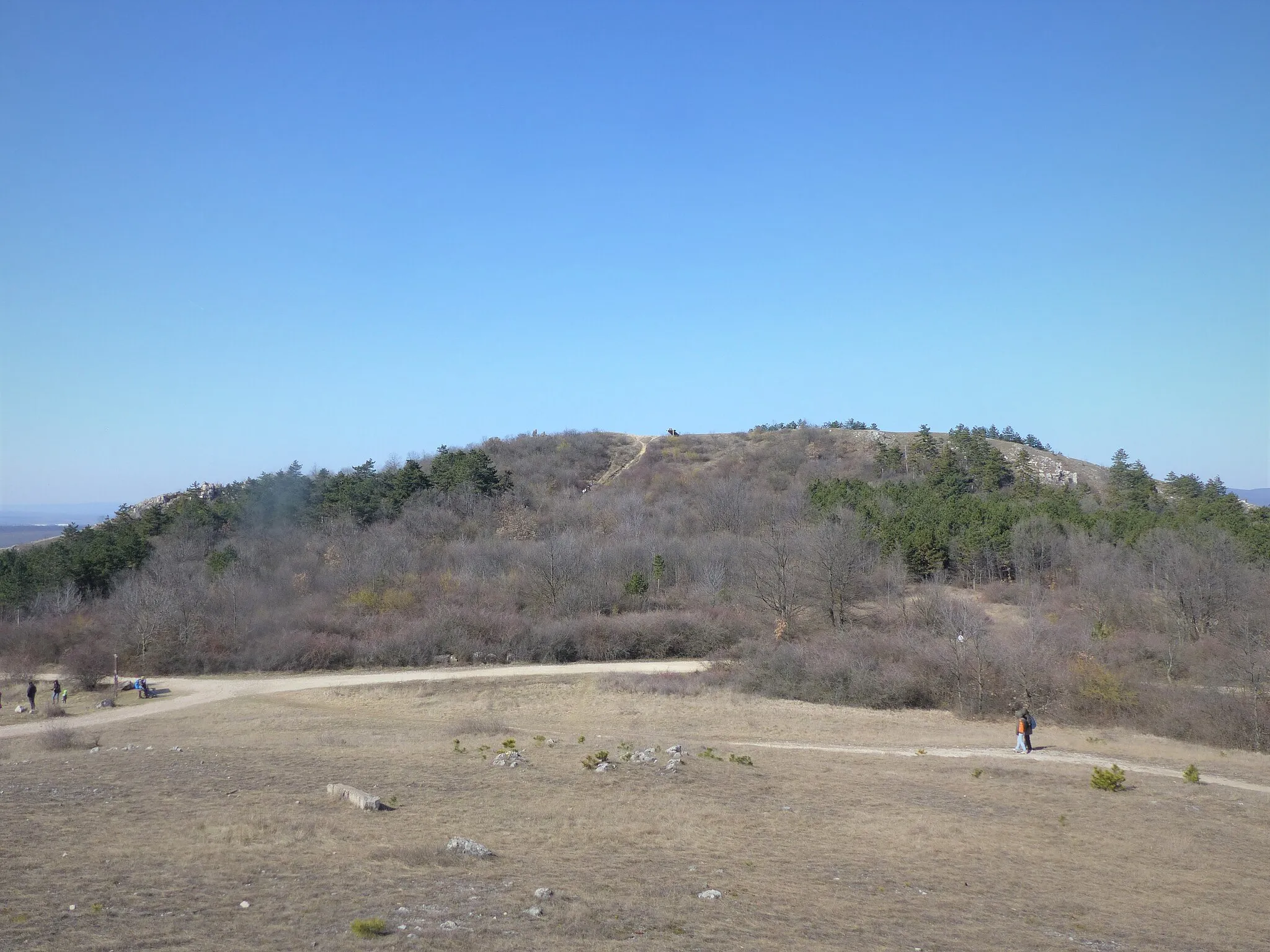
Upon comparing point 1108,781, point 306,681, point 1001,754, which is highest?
point 1108,781

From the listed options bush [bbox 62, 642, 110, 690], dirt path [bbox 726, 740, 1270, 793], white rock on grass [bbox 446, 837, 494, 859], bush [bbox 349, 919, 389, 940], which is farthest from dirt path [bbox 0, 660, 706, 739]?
bush [bbox 349, 919, 389, 940]

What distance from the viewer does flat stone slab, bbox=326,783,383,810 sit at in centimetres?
1582

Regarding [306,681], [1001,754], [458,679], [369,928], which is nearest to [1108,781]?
[1001,754]

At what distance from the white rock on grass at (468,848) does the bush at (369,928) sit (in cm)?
365

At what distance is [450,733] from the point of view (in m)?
25.6

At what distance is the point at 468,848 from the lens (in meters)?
13.2

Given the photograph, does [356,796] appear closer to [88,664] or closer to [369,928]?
[369,928]

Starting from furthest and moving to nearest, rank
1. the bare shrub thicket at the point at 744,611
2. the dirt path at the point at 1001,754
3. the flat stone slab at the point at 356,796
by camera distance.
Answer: the bare shrub thicket at the point at 744,611, the dirt path at the point at 1001,754, the flat stone slab at the point at 356,796

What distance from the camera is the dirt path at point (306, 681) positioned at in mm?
30594

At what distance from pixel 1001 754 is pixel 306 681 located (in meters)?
28.5

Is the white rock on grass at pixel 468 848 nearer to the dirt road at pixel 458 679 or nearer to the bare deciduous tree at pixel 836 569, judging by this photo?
the dirt road at pixel 458 679

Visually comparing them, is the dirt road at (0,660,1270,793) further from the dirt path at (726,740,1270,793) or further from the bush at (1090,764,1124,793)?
the bush at (1090,764,1124,793)

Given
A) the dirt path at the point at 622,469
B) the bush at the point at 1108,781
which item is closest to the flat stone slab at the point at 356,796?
Result: the bush at the point at 1108,781

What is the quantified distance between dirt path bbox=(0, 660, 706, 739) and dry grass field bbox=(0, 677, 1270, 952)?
493 cm
